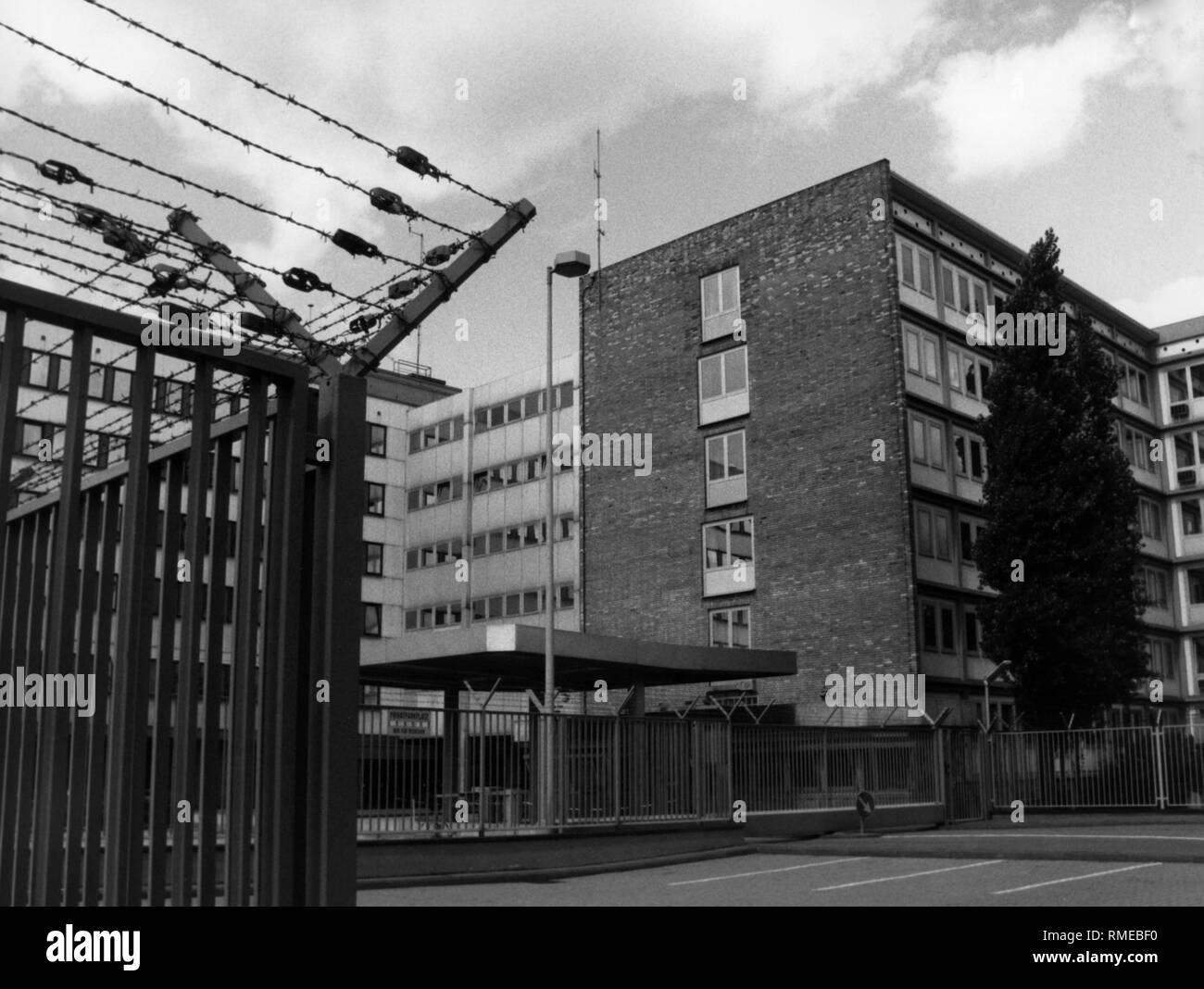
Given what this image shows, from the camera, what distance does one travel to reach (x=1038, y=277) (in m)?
38.4

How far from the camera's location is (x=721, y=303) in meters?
44.4

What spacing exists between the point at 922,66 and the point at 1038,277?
3108 centimetres

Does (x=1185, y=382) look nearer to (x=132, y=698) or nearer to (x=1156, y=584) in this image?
(x=1156, y=584)

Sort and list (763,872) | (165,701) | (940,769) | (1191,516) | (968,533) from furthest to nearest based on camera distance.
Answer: (1191,516) → (968,533) → (940,769) → (763,872) → (165,701)

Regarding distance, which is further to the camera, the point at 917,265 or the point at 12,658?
the point at 917,265

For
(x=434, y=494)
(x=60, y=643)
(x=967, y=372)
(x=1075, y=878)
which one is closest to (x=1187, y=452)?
(x=967, y=372)

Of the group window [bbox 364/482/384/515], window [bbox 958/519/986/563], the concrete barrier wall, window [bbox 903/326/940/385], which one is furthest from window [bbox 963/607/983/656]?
window [bbox 364/482/384/515]

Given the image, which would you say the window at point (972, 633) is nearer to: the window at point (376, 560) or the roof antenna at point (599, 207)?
the roof antenna at point (599, 207)

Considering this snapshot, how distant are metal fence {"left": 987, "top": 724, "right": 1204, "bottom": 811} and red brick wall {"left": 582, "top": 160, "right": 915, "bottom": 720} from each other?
521 cm

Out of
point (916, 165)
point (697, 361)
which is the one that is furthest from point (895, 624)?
point (916, 165)

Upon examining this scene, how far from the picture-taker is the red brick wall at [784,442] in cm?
3941

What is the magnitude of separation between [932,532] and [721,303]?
10142 mm

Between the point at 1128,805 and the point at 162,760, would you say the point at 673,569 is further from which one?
the point at 162,760

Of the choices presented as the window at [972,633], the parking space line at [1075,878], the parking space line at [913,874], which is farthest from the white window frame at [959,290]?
the parking space line at [1075,878]
